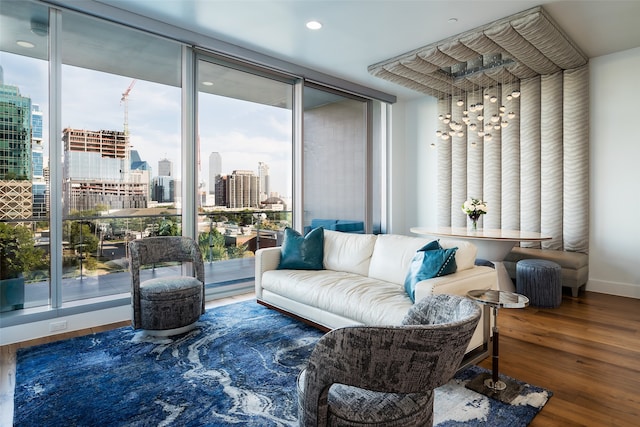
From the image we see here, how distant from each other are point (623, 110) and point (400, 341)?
5008mm

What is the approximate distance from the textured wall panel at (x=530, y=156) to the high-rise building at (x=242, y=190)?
11.9 feet

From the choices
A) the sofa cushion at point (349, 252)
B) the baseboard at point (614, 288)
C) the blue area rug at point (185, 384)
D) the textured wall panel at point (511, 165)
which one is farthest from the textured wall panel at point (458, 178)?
the blue area rug at point (185, 384)

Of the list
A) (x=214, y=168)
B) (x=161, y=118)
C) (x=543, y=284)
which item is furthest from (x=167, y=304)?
(x=543, y=284)

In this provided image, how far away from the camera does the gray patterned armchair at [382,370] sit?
1176 mm

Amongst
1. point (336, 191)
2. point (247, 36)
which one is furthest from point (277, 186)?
point (247, 36)

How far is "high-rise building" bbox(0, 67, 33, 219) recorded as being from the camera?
10.2 ft

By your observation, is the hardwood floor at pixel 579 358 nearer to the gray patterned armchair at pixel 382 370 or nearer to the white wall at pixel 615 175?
the white wall at pixel 615 175

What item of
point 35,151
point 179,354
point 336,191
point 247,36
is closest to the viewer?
point 179,354

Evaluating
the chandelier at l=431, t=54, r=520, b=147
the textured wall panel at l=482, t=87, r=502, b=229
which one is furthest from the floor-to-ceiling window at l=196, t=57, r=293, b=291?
the textured wall panel at l=482, t=87, r=502, b=229

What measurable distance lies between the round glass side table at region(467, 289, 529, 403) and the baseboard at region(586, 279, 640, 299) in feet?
10.6

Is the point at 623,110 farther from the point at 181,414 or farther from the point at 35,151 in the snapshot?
the point at 35,151

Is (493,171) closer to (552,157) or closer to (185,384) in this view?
(552,157)

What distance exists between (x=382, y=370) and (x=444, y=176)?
5.41 metres

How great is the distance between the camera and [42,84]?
325 centimetres
